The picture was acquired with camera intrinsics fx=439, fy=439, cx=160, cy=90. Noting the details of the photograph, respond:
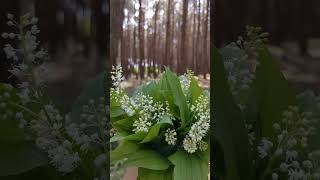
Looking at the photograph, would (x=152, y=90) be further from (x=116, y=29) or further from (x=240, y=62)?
(x=240, y=62)

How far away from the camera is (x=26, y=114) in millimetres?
1178

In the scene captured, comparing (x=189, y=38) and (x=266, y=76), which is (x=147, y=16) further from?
(x=266, y=76)

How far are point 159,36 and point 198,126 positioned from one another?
0.37m

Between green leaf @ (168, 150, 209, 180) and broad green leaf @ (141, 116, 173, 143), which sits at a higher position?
broad green leaf @ (141, 116, 173, 143)

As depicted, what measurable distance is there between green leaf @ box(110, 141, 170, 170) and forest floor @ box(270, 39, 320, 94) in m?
0.64

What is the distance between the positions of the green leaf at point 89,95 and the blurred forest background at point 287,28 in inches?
13.5

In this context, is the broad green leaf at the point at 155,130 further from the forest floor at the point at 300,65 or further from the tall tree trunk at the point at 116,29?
the forest floor at the point at 300,65

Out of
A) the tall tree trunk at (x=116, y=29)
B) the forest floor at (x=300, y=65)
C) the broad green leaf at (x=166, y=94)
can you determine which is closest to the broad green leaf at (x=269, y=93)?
the forest floor at (x=300, y=65)

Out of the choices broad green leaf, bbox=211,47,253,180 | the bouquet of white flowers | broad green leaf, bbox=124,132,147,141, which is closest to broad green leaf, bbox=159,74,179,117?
the bouquet of white flowers

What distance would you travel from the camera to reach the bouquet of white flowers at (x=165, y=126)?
1602 millimetres

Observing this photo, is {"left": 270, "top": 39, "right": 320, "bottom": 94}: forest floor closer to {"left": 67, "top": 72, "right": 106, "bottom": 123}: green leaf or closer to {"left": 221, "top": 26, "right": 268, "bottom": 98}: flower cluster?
{"left": 221, "top": 26, "right": 268, "bottom": 98}: flower cluster

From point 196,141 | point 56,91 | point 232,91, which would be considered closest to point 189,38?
point 196,141

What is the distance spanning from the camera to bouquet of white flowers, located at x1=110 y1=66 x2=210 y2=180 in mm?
1602

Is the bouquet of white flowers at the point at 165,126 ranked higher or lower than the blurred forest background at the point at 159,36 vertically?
lower
